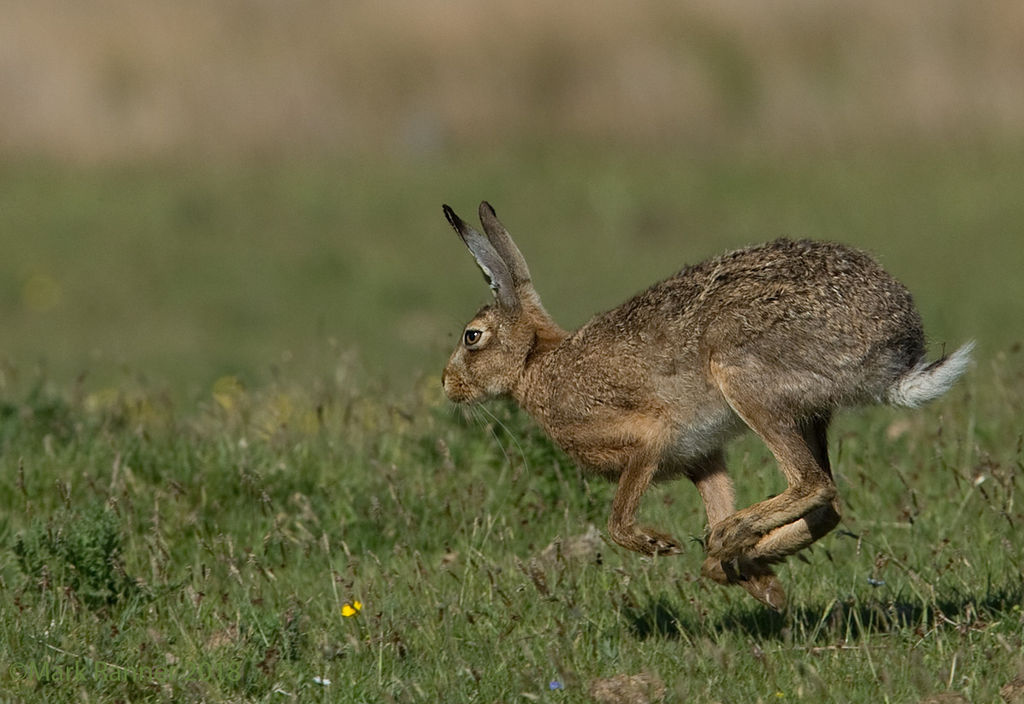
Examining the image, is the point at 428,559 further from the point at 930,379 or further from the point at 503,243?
the point at 930,379

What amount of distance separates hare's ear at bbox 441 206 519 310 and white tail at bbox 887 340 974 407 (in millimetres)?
1554

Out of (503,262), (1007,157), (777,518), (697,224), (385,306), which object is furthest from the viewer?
(1007,157)

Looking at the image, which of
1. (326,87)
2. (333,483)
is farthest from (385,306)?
(333,483)

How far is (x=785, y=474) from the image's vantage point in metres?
5.61

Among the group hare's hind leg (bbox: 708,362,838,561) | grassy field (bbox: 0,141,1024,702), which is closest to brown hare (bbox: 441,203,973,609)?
hare's hind leg (bbox: 708,362,838,561)

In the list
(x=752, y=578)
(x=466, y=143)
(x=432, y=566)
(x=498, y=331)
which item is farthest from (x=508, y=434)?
Answer: (x=466, y=143)

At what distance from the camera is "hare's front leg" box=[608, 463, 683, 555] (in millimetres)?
5680

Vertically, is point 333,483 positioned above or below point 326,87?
below

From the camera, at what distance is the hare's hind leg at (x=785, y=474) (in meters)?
5.50

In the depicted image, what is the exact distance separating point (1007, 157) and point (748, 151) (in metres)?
3.03

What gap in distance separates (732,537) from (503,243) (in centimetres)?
156

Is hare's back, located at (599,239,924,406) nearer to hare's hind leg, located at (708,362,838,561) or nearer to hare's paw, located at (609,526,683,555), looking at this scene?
hare's hind leg, located at (708,362,838,561)

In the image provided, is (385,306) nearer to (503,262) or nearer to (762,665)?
(503,262)

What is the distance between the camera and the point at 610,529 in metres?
5.78
